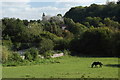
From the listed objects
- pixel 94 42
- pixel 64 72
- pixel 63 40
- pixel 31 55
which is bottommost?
pixel 31 55

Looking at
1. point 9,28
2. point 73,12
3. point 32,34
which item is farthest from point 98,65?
point 73,12

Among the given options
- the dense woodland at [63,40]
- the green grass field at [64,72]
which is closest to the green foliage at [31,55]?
the dense woodland at [63,40]

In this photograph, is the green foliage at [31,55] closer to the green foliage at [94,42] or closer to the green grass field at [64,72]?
the green grass field at [64,72]

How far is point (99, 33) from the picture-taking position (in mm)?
40750

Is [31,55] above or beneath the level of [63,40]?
beneath

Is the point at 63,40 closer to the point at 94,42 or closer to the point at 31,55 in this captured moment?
the point at 94,42

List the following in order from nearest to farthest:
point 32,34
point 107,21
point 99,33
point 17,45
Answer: point 99,33 < point 17,45 < point 32,34 < point 107,21

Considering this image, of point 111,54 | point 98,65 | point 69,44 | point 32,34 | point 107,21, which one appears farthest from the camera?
point 107,21

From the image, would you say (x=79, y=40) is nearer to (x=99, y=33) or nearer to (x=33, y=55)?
A: (x=99, y=33)

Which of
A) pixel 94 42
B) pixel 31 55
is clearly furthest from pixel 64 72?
pixel 94 42

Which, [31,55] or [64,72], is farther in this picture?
[31,55]

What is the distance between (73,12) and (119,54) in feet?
184

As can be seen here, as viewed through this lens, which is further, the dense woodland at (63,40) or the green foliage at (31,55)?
the dense woodland at (63,40)

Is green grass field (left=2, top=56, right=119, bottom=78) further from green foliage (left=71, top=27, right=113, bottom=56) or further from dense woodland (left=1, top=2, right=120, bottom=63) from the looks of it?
green foliage (left=71, top=27, right=113, bottom=56)
